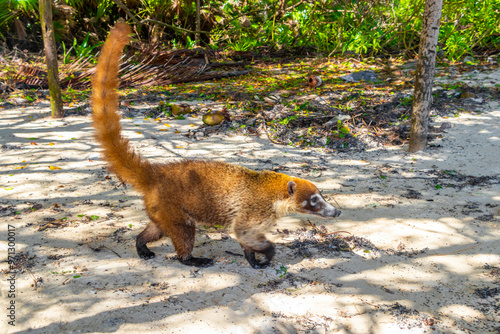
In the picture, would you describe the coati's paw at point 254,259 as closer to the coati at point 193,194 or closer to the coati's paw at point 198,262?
the coati at point 193,194

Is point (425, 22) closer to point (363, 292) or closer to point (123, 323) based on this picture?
point (363, 292)

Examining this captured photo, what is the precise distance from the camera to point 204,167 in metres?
3.35

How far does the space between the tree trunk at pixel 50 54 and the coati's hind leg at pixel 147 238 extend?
14.5 ft

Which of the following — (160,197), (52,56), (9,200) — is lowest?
(9,200)

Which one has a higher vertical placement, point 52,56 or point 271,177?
point 52,56

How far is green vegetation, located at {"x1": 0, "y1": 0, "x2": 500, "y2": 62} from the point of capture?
9.26m

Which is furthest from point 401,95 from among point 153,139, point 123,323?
point 123,323

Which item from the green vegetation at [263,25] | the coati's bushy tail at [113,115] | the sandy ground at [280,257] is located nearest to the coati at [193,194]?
the coati's bushy tail at [113,115]

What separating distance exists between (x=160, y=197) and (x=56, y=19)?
1029cm

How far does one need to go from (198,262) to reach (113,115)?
142 centimetres

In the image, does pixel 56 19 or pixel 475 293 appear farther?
pixel 56 19

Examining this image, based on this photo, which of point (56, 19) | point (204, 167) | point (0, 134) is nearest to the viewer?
point (204, 167)

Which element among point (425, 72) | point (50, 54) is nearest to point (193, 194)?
point (425, 72)

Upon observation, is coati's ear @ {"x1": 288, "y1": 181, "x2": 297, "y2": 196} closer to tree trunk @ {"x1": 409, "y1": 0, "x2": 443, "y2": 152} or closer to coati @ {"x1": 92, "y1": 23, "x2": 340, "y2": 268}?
coati @ {"x1": 92, "y1": 23, "x2": 340, "y2": 268}
